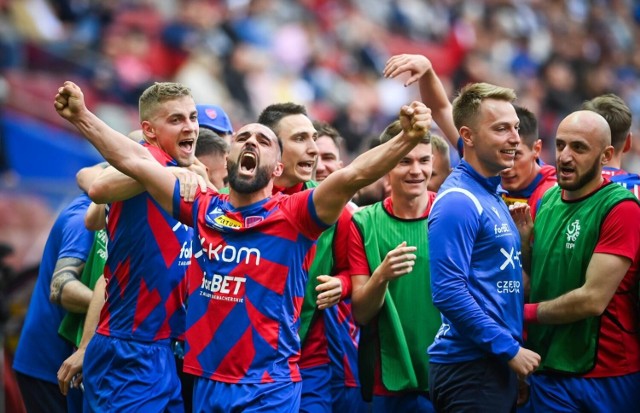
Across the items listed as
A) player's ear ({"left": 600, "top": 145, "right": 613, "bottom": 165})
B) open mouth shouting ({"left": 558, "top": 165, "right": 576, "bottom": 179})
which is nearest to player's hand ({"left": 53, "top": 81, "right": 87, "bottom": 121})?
open mouth shouting ({"left": 558, "top": 165, "right": 576, "bottom": 179})

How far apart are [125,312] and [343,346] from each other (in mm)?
1560

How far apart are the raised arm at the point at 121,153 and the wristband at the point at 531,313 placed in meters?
2.19

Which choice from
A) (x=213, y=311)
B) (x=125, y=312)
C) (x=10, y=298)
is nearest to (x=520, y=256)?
(x=213, y=311)

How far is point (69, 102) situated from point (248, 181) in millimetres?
1064

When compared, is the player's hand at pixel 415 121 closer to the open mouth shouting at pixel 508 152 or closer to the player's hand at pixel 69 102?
the open mouth shouting at pixel 508 152

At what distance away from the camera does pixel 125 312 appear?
5.81m

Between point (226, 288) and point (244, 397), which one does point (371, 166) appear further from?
point (244, 397)

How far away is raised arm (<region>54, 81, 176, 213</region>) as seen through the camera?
541cm

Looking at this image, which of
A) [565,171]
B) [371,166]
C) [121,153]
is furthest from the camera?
[565,171]

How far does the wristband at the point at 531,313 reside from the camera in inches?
231

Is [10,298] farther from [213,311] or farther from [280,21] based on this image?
[280,21]

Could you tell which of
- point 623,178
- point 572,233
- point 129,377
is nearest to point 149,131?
point 129,377

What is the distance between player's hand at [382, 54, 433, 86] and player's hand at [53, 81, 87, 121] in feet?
5.73

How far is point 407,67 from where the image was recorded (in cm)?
600
